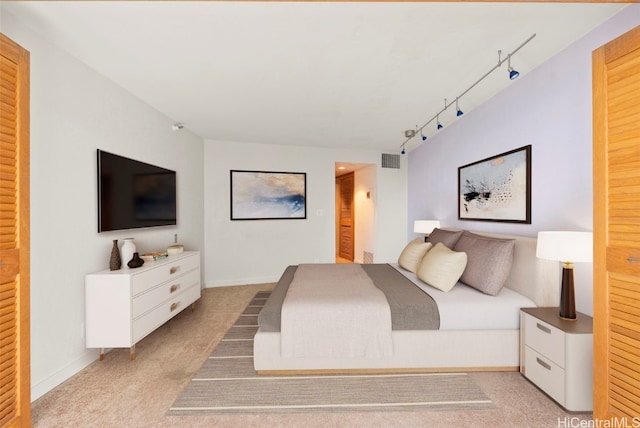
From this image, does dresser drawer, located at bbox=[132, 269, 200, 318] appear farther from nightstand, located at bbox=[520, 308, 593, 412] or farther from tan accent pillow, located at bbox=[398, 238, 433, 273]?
nightstand, located at bbox=[520, 308, 593, 412]

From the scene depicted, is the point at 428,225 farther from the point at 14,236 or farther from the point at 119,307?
the point at 14,236

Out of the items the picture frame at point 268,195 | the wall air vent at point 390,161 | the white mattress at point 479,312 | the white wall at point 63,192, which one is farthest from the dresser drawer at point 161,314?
the wall air vent at point 390,161

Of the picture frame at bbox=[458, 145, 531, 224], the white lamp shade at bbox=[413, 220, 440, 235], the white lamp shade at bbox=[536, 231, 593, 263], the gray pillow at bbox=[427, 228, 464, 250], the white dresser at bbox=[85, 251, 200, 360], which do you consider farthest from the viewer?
the white lamp shade at bbox=[413, 220, 440, 235]

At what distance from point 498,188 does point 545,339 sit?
5.19ft

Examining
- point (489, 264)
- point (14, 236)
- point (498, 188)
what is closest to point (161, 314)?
point (14, 236)

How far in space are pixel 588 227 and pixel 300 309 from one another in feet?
7.28

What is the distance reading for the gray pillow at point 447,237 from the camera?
2.99 meters

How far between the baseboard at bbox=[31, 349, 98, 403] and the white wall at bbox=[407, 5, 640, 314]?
399cm

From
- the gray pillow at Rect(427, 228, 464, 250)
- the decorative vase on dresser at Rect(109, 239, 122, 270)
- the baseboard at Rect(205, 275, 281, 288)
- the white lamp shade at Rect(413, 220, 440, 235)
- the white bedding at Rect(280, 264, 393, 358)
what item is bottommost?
the baseboard at Rect(205, 275, 281, 288)

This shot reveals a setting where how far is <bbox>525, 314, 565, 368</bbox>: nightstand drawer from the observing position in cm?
170

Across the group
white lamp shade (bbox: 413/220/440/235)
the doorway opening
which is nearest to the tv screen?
the doorway opening

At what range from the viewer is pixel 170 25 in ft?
5.92

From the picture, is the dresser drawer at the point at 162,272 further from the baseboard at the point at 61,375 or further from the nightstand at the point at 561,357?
the nightstand at the point at 561,357

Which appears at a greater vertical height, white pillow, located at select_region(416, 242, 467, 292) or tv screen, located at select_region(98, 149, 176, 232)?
tv screen, located at select_region(98, 149, 176, 232)
